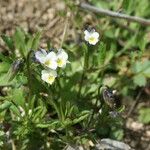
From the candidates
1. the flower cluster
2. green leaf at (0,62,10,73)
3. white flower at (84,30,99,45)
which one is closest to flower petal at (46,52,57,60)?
the flower cluster

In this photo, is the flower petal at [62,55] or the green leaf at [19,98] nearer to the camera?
the flower petal at [62,55]

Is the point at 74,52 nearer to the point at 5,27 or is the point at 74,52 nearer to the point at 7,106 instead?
the point at 5,27

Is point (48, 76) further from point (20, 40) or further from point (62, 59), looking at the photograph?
point (20, 40)

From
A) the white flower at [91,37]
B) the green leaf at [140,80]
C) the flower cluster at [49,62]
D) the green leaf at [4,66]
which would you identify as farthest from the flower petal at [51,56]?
the green leaf at [140,80]

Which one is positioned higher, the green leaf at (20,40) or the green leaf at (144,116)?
the green leaf at (20,40)

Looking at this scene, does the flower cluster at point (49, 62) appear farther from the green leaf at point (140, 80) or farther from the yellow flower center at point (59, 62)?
the green leaf at point (140, 80)

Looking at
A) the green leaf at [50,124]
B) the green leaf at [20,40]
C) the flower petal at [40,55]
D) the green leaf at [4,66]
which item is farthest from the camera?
the green leaf at [20,40]

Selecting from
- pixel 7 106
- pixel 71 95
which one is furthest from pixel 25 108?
pixel 71 95

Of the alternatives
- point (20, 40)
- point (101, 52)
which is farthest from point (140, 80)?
point (20, 40)

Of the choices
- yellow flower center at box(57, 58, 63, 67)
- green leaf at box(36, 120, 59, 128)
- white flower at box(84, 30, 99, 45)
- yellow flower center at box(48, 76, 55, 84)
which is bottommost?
green leaf at box(36, 120, 59, 128)

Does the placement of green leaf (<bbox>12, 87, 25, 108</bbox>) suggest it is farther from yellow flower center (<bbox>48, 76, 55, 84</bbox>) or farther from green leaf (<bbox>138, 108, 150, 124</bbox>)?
green leaf (<bbox>138, 108, 150, 124</bbox>)
